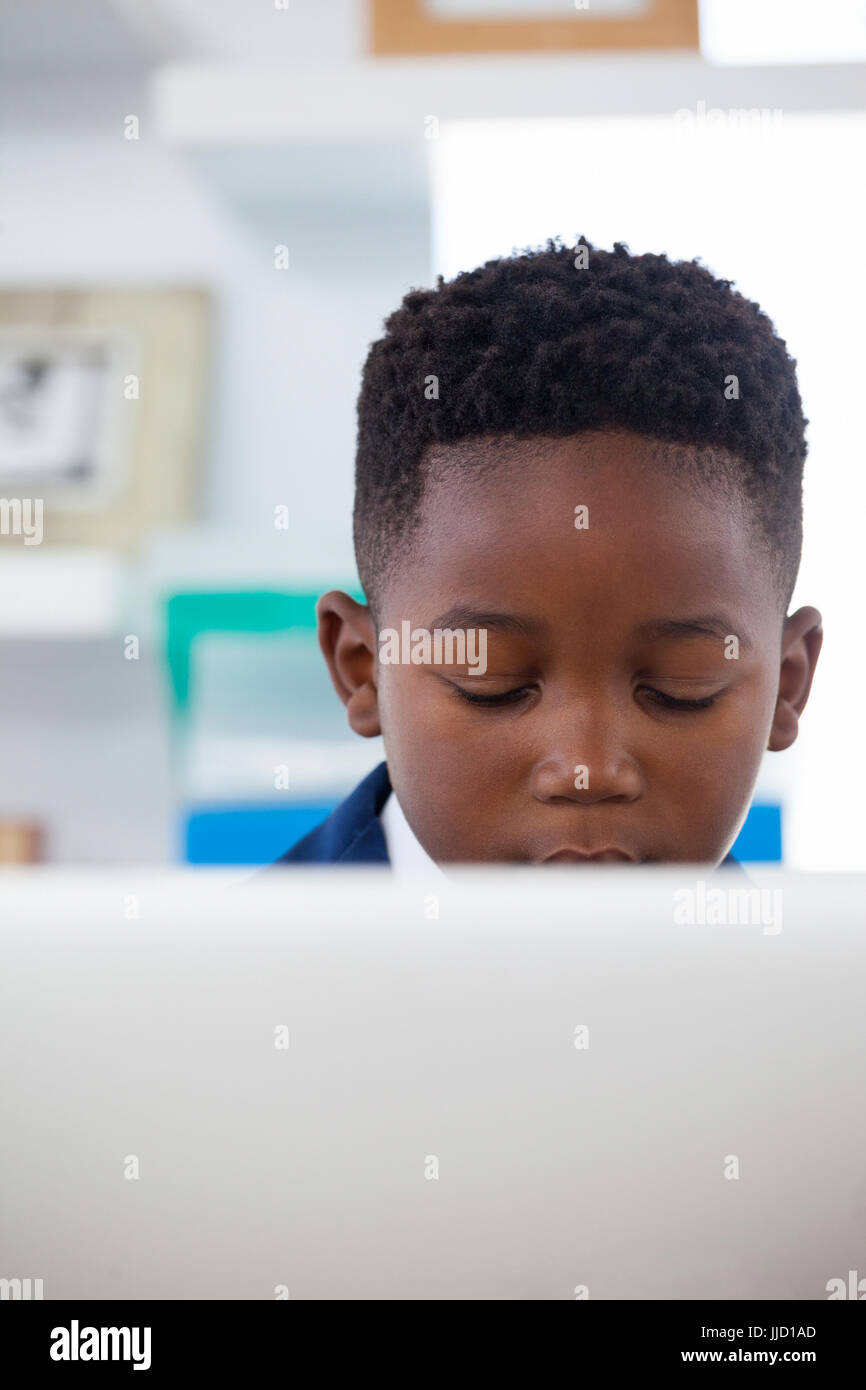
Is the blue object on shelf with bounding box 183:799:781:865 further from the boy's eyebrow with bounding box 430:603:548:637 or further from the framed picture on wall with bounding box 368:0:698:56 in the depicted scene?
the framed picture on wall with bounding box 368:0:698:56

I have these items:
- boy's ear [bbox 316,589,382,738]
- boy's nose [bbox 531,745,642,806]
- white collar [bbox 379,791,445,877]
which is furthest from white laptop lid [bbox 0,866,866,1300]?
boy's ear [bbox 316,589,382,738]

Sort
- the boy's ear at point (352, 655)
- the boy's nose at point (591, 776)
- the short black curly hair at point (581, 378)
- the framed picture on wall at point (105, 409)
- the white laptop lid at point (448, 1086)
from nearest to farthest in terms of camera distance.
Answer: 1. the white laptop lid at point (448, 1086)
2. the boy's nose at point (591, 776)
3. the short black curly hair at point (581, 378)
4. the boy's ear at point (352, 655)
5. the framed picture on wall at point (105, 409)

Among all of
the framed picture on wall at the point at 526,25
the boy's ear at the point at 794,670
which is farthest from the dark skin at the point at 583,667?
the framed picture on wall at the point at 526,25

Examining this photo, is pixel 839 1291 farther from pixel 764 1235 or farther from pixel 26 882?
pixel 26 882

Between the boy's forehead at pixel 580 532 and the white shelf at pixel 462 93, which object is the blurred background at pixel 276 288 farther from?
the boy's forehead at pixel 580 532

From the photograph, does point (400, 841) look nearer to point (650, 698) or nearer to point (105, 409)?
point (650, 698)

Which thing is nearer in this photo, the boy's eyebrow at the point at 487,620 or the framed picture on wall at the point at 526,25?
the boy's eyebrow at the point at 487,620

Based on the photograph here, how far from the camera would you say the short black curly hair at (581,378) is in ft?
1.87

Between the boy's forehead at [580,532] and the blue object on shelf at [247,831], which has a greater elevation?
the boy's forehead at [580,532]

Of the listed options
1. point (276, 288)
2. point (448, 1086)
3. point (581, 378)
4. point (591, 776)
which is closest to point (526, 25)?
point (276, 288)

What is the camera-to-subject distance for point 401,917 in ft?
1.04

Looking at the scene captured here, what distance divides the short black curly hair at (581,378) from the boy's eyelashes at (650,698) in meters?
0.13

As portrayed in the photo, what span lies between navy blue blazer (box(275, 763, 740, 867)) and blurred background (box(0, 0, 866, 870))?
253mm
